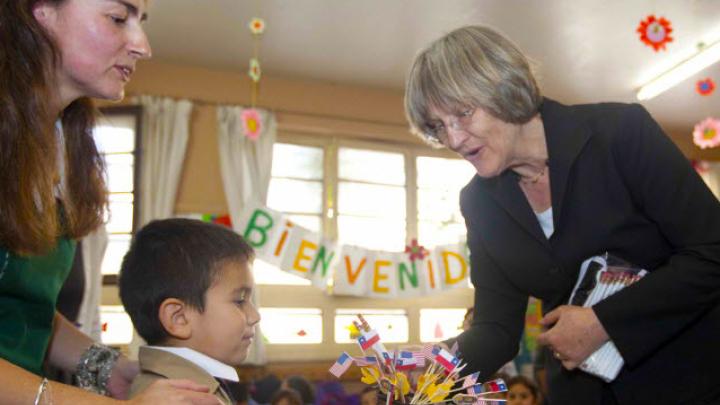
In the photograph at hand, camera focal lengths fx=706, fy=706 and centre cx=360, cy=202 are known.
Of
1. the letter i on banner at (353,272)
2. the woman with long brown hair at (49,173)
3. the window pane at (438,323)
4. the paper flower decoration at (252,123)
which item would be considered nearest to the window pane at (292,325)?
the letter i on banner at (353,272)

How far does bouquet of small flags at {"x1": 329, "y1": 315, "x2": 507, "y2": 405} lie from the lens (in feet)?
3.75

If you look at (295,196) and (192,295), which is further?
(295,196)

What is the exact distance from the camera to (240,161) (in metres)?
5.62

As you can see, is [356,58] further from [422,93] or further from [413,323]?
[422,93]

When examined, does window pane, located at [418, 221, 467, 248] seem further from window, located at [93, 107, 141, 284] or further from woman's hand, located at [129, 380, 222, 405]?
woman's hand, located at [129, 380, 222, 405]

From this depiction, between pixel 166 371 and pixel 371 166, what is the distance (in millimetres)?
5135

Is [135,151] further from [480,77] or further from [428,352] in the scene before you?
[428,352]

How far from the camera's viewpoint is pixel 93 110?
151 cm

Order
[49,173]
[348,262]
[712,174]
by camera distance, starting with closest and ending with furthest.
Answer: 1. [49,173]
2. [348,262]
3. [712,174]

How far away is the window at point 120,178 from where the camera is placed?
522 centimetres

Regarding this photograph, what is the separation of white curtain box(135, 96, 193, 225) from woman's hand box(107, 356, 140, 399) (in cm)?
391

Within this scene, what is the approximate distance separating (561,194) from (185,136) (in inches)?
174

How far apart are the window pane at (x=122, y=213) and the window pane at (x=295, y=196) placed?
1.11 m

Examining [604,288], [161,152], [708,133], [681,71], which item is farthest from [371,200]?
[604,288]
